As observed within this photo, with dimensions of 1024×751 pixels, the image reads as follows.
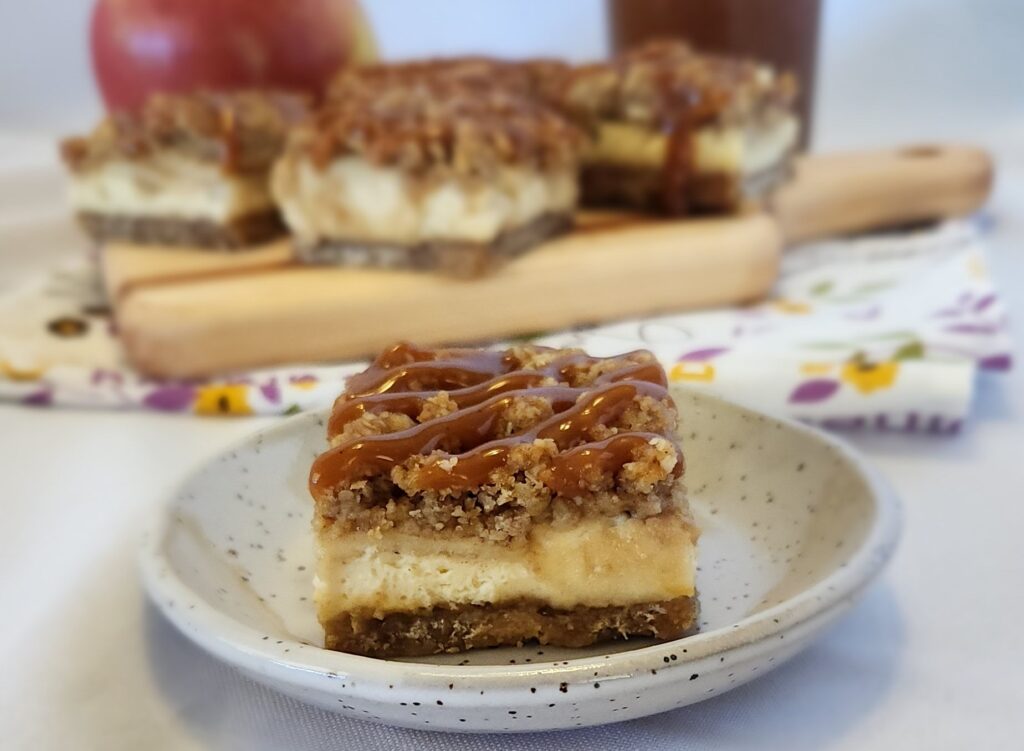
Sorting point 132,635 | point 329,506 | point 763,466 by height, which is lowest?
point 132,635

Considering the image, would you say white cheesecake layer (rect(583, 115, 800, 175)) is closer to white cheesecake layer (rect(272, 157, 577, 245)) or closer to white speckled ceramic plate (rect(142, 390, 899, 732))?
white cheesecake layer (rect(272, 157, 577, 245))

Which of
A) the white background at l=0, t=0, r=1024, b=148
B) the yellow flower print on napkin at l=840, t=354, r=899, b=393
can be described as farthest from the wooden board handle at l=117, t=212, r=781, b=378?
the white background at l=0, t=0, r=1024, b=148

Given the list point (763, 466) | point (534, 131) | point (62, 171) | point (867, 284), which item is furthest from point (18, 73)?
point (763, 466)

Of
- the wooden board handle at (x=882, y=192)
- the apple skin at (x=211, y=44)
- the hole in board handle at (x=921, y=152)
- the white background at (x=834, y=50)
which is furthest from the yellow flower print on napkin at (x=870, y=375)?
the white background at (x=834, y=50)

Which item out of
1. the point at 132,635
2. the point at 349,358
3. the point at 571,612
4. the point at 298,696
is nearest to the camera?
the point at 298,696

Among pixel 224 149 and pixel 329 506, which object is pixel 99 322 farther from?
pixel 329 506

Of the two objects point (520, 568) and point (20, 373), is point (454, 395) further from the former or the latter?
point (20, 373)
